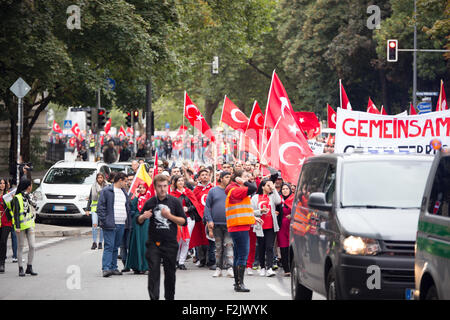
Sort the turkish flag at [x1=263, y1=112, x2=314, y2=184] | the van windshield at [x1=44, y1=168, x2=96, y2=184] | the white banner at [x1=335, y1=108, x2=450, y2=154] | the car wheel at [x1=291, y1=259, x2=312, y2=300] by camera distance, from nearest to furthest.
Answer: the car wheel at [x1=291, y1=259, x2=312, y2=300], the white banner at [x1=335, y1=108, x2=450, y2=154], the turkish flag at [x1=263, y1=112, x2=314, y2=184], the van windshield at [x1=44, y1=168, x2=96, y2=184]

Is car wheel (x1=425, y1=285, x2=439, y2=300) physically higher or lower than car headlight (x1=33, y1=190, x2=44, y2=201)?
higher

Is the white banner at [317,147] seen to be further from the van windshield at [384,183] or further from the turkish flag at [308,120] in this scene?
the van windshield at [384,183]

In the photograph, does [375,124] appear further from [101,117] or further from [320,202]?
[101,117]

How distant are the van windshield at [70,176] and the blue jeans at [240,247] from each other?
1307 centimetres

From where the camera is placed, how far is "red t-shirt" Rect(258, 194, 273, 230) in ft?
48.0

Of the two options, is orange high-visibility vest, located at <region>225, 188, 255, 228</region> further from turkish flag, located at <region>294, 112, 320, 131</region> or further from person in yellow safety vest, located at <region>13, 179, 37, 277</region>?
turkish flag, located at <region>294, 112, 320, 131</region>

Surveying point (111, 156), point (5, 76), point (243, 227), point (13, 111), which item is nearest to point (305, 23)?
point (111, 156)

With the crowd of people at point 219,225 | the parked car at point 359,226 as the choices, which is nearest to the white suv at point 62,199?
the crowd of people at point 219,225

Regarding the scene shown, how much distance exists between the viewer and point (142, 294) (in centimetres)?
1205

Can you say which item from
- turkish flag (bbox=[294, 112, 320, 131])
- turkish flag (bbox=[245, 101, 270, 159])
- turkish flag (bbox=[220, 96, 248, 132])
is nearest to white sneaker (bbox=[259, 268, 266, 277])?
turkish flag (bbox=[245, 101, 270, 159])

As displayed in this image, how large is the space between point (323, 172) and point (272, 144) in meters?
6.15

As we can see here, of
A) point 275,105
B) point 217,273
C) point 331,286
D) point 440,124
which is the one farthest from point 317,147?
point 331,286
